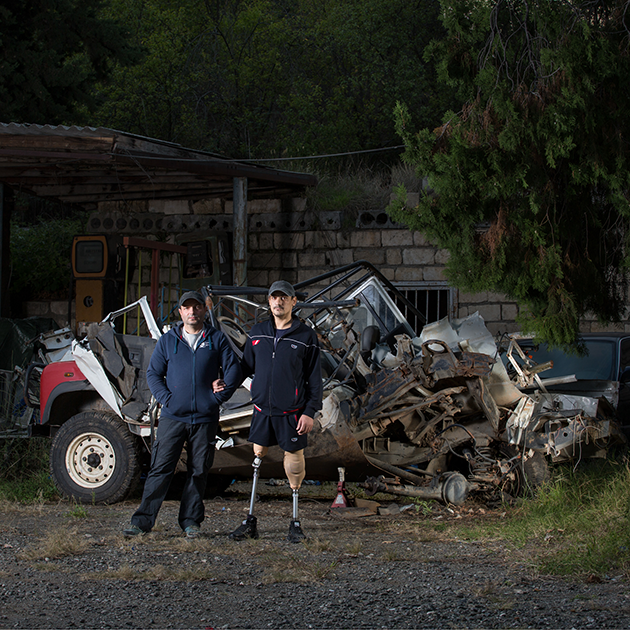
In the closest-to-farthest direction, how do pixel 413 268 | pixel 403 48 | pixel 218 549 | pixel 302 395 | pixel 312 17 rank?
pixel 218 549
pixel 302 395
pixel 413 268
pixel 403 48
pixel 312 17

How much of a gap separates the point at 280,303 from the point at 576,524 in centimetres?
256

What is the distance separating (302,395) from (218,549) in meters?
1.15

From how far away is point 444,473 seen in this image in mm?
5984

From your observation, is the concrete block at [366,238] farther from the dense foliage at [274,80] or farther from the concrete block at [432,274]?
the dense foliage at [274,80]

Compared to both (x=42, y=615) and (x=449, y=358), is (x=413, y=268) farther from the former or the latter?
(x=42, y=615)

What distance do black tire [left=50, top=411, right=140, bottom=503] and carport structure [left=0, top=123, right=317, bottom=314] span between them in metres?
4.50

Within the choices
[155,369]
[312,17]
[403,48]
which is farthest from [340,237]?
[312,17]

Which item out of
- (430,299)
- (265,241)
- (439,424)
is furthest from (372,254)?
(439,424)

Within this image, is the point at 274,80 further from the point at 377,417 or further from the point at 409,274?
the point at 377,417

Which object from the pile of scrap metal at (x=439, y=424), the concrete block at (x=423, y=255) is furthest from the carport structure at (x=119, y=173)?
the pile of scrap metal at (x=439, y=424)

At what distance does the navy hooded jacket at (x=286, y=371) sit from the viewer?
5098mm

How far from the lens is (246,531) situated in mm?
5082

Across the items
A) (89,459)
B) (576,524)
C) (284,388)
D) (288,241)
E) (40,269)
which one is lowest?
(576,524)

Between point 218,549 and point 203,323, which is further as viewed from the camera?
point 203,323
